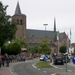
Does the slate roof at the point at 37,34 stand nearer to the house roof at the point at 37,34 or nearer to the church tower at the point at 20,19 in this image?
the house roof at the point at 37,34

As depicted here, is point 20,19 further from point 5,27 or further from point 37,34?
point 5,27

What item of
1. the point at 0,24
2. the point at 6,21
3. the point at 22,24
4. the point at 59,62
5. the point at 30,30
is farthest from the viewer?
the point at 30,30

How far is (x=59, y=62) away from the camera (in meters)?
40.8

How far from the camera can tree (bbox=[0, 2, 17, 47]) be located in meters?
30.9

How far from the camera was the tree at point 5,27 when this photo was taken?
1216 inches

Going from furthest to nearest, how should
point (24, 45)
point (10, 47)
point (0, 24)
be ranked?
point (24, 45), point (10, 47), point (0, 24)

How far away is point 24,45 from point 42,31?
56123mm

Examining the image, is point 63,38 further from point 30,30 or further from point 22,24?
point 22,24

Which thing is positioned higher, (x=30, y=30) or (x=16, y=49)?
(x=30, y=30)

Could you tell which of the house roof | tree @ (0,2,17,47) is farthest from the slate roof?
tree @ (0,2,17,47)

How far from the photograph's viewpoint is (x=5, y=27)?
32.1 m

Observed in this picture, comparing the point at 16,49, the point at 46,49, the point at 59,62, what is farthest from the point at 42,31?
the point at 59,62

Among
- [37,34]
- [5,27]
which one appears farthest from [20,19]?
[5,27]

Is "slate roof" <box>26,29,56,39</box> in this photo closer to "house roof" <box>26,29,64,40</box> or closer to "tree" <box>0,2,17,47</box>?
"house roof" <box>26,29,64,40</box>
